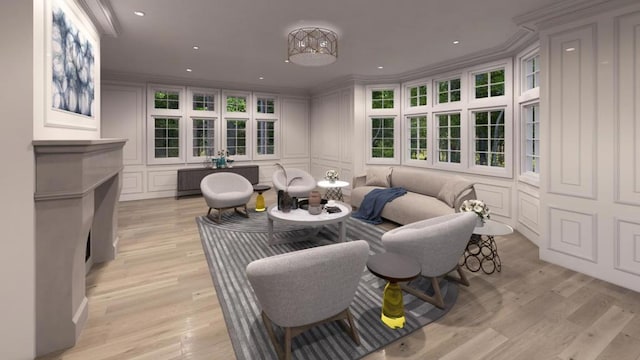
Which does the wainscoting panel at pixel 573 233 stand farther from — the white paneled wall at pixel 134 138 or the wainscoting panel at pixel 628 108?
the white paneled wall at pixel 134 138

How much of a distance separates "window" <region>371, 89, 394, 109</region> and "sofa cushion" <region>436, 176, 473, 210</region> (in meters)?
3.03

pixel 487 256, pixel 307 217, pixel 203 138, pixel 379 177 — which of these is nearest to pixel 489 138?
pixel 379 177

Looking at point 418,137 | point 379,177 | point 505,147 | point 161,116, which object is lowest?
point 379,177

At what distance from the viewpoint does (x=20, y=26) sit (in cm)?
176

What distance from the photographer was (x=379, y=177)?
19.7 ft

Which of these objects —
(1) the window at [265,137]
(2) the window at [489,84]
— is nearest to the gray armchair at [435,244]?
(2) the window at [489,84]

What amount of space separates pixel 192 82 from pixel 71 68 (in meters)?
5.17

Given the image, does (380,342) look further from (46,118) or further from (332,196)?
(332,196)

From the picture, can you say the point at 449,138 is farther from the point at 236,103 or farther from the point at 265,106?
the point at 236,103

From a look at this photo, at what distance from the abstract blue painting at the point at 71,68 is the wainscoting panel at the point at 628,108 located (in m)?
4.94

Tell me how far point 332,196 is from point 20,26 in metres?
6.07

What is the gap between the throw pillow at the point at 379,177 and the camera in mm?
5934

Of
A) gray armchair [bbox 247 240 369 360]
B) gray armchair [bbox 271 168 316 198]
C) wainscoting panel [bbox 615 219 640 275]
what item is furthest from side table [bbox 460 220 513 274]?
gray armchair [bbox 271 168 316 198]

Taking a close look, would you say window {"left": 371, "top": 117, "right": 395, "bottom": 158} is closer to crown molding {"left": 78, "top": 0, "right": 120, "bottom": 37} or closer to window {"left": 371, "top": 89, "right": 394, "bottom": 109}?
window {"left": 371, "top": 89, "right": 394, "bottom": 109}
